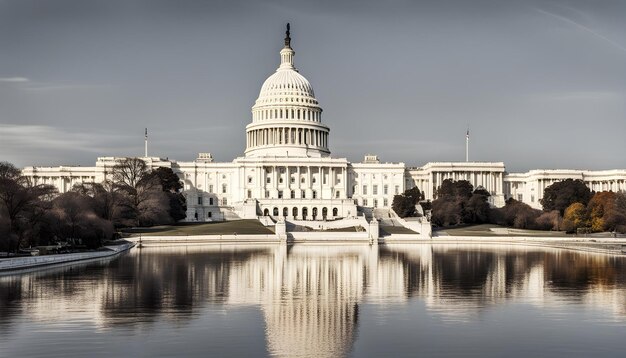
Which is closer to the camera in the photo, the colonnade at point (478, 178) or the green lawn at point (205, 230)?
the green lawn at point (205, 230)

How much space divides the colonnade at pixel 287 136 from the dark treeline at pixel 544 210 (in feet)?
98.6

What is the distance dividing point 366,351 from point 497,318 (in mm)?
7843

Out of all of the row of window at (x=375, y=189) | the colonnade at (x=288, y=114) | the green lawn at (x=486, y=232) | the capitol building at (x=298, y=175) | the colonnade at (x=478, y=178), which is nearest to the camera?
the green lawn at (x=486, y=232)

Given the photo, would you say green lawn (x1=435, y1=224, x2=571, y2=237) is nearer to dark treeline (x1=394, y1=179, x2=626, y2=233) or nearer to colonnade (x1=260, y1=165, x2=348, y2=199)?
dark treeline (x1=394, y1=179, x2=626, y2=233)

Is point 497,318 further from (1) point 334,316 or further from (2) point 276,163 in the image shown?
(2) point 276,163

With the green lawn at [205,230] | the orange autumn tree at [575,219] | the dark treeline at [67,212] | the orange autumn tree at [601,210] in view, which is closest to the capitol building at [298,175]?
the green lawn at [205,230]

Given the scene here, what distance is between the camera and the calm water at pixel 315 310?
23953 millimetres

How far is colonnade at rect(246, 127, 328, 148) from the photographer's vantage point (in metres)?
156

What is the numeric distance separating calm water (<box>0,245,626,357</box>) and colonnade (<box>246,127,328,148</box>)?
339 feet

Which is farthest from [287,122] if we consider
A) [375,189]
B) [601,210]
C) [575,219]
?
[601,210]

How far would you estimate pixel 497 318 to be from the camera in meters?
29.4

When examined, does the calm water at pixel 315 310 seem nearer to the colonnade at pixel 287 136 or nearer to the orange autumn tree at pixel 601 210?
the orange autumn tree at pixel 601 210

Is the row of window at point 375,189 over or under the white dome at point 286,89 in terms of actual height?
under

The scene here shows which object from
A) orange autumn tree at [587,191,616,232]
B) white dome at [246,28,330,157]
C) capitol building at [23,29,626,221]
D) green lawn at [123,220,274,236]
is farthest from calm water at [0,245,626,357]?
white dome at [246,28,330,157]
